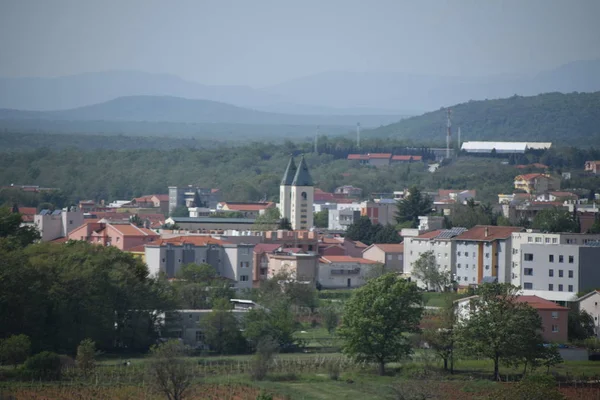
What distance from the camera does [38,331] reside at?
35562 mm

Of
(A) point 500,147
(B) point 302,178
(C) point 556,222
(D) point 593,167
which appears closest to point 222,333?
(C) point 556,222

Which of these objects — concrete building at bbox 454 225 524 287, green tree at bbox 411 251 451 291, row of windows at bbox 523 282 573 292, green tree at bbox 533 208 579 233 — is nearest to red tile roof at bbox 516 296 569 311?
row of windows at bbox 523 282 573 292

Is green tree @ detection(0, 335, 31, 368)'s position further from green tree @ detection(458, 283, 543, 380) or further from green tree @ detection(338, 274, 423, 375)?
green tree @ detection(458, 283, 543, 380)

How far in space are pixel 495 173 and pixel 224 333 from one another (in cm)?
8670

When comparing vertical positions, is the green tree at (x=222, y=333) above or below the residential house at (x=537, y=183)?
below

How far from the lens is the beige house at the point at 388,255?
193ft

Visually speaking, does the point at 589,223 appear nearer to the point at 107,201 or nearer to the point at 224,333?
the point at 224,333

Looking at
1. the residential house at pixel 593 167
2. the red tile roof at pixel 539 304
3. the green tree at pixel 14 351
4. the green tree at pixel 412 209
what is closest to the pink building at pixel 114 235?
the red tile roof at pixel 539 304

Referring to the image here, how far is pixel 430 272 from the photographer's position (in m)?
53.1

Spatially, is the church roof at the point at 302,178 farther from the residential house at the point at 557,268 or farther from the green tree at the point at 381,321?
the green tree at the point at 381,321

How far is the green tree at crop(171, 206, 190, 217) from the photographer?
88.8 meters

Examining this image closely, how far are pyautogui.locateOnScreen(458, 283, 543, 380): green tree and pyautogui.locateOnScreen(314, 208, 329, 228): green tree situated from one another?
47.7 m

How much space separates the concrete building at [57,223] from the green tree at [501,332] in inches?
1120

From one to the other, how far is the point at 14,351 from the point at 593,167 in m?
95.9
